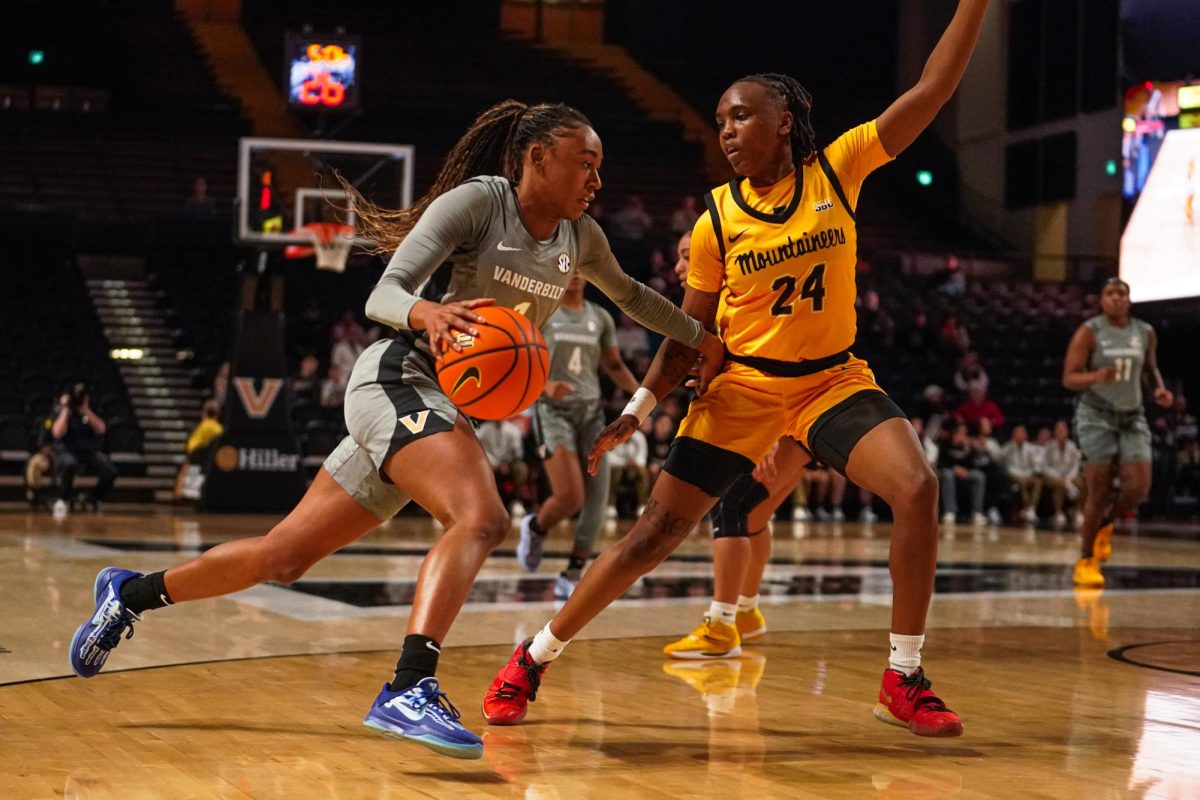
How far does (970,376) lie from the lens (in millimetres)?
20141

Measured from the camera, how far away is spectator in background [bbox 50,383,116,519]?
1506 centimetres

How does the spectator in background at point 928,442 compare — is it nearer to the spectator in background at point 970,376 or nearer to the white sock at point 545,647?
the spectator in background at point 970,376

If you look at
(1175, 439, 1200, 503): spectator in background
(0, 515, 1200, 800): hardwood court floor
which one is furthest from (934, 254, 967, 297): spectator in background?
(0, 515, 1200, 800): hardwood court floor

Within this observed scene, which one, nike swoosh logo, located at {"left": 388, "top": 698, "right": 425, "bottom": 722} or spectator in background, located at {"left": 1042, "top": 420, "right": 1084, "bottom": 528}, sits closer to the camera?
nike swoosh logo, located at {"left": 388, "top": 698, "right": 425, "bottom": 722}

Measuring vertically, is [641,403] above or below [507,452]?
above

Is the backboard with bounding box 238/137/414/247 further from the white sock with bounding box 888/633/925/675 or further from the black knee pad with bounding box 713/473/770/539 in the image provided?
the white sock with bounding box 888/633/925/675

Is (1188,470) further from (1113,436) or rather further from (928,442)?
(1113,436)

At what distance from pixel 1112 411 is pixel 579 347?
12.5 feet

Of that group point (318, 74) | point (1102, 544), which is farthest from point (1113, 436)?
point (318, 74)

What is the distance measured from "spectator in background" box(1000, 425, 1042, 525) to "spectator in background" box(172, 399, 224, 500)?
386 inches

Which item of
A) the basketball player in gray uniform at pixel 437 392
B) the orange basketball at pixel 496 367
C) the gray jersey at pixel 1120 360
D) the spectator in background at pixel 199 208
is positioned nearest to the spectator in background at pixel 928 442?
the gray jersey at pixel 1120 360

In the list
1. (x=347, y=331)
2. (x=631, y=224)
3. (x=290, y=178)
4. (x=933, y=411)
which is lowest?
(x=933, y=411)

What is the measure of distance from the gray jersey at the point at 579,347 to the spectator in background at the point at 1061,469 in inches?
448

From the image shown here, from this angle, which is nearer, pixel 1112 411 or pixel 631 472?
pixel 1112 411
